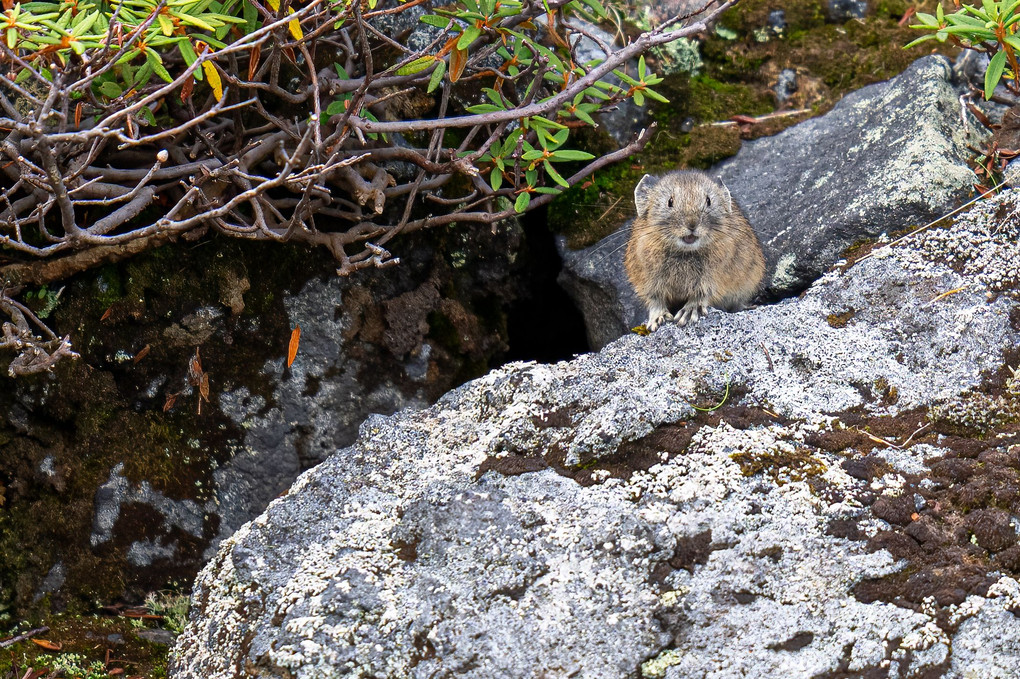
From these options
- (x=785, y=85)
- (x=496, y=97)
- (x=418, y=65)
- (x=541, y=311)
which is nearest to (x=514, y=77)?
(x=496, y=97)

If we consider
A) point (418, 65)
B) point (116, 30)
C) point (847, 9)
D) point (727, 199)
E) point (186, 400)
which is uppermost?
point (116, 30)

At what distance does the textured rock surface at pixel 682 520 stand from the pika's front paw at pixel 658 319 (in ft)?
2.19

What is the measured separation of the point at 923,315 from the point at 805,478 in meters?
1.40

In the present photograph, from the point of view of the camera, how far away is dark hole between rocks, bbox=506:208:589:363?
6910 mm

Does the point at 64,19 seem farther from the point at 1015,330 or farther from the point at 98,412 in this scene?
the point at 1015,330

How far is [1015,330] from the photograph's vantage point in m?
4.36

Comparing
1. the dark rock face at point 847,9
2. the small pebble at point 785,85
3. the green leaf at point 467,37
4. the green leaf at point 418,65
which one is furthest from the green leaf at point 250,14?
the dark rock face at point 847,9

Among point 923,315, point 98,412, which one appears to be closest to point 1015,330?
point 923,315

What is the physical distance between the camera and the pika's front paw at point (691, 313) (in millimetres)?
5109

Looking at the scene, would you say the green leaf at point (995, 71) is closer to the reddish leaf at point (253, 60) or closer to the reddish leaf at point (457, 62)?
the reddish leaf at point (457, 62)

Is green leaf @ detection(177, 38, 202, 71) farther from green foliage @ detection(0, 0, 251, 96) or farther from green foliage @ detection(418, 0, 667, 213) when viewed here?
green foliage @ detection(418, 0, 667, 213)

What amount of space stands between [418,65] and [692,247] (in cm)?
209

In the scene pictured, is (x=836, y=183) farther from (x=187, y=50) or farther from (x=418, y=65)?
(x=187, y=50)

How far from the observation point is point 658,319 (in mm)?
5781
